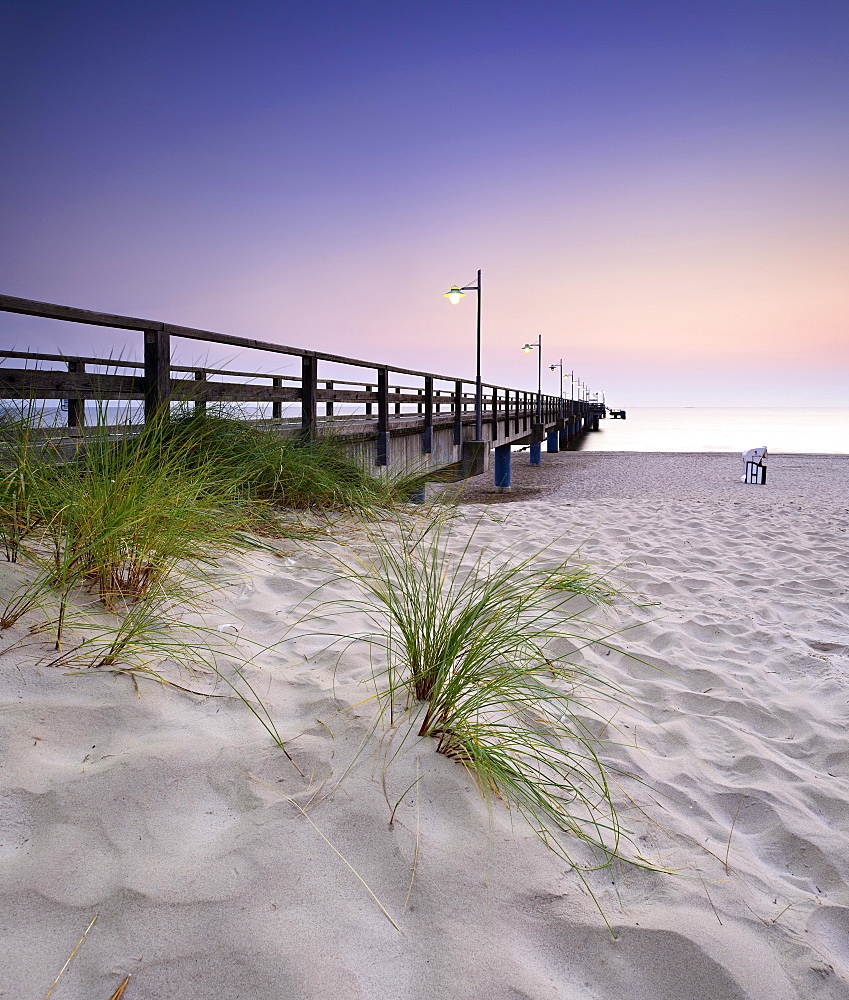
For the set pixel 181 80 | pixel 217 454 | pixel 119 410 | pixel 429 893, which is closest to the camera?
pixel 429 893

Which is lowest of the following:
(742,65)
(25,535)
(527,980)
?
(527,980)

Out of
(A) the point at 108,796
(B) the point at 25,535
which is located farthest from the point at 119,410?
(A) the point at 108,796

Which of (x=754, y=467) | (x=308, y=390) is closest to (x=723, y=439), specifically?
(x=754, y=467)

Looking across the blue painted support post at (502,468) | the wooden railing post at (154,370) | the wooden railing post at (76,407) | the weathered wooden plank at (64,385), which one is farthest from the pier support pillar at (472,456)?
the weathered wooden plank at (64,385)

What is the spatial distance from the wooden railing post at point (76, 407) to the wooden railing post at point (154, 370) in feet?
1.60

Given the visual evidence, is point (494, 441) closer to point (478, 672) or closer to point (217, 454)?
point (217, 454)

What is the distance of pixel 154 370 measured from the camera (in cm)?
448

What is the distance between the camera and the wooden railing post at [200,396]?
471 centimetres

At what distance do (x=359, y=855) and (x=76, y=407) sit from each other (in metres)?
3.43

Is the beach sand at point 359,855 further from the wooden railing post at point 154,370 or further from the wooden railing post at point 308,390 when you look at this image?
the wooden railing post at point 308,390

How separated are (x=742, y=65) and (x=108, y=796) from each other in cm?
Result: 2612

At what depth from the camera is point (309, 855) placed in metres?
1.38

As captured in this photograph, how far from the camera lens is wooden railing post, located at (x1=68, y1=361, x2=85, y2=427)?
11.0 feet

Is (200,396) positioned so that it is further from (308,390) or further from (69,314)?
(308,390)
